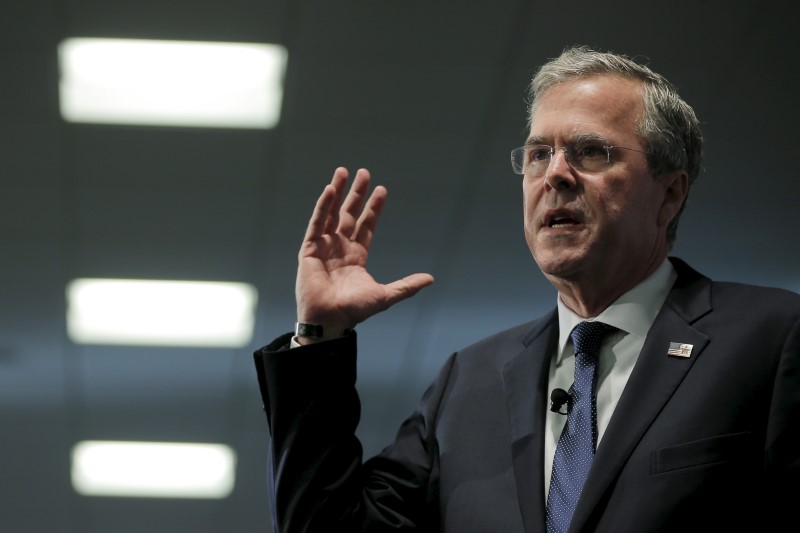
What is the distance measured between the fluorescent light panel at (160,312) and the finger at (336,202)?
3706 millimetres

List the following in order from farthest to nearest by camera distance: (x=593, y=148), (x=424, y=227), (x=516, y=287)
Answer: (x=516, y=287) < (x=424, y=227) < (x=593, y=148)

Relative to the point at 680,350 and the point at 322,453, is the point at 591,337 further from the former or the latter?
the point at 322,453

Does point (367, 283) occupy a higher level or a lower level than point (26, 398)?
higher

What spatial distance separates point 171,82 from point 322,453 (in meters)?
2.99

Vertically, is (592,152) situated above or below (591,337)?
above

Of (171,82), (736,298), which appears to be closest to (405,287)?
(736,298)

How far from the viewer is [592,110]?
1924mm

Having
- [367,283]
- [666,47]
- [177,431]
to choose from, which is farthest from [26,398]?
[367,283]

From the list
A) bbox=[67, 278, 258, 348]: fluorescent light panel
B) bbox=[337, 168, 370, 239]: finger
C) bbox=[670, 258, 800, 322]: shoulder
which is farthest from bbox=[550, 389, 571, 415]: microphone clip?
bbox=[67, 278, 258, 348]: fluorescent light panel

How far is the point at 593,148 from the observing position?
189 centimetres

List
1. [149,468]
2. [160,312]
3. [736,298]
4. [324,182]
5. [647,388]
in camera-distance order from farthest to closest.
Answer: [149,468]
[160,312]
[324,182]
[736,298]
[647,388]

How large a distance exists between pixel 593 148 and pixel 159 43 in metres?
2.79

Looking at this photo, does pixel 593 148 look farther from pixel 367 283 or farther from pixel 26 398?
pixel 26 398

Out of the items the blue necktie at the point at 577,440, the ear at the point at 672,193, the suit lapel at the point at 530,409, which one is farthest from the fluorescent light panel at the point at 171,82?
the blue necktie at the point at 577,440
